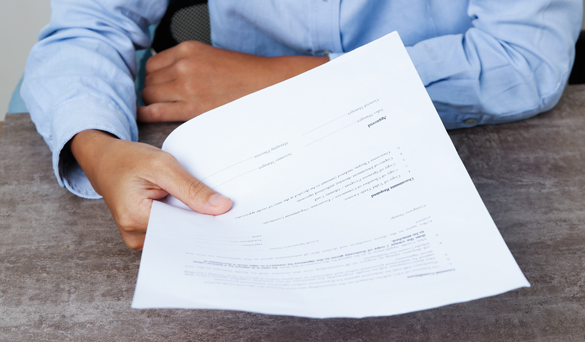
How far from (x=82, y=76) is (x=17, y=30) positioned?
1546 mm

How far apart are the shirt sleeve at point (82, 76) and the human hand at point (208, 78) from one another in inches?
2.3

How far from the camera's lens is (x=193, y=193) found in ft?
1.29

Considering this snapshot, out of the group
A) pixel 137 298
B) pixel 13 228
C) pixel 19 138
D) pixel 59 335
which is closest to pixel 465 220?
pixel 137 298

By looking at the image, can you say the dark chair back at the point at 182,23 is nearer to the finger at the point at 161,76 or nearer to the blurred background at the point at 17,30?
the finger at the point at 161,76

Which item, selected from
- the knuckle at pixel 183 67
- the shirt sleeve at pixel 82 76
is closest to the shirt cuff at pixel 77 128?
the shirt sleeve at pixel 82 76

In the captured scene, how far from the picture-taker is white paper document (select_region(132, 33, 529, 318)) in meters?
0.30

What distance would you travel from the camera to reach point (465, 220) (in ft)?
1.13

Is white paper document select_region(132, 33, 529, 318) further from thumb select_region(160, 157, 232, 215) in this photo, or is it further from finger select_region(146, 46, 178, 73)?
finger select_region(146, 46, 178, 73)

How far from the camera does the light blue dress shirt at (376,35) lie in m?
0.58

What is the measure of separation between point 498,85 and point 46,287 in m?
0.68

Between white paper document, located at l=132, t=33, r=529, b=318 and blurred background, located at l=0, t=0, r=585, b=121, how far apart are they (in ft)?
5.78

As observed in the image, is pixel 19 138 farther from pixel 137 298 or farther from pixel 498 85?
pixel 498 85

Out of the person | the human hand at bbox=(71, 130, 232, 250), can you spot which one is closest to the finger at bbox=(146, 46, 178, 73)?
the person

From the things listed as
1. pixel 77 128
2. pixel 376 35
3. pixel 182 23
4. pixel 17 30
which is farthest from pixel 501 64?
pixel 17 30
